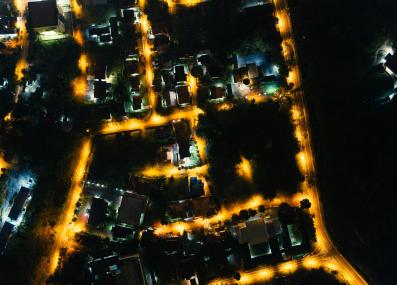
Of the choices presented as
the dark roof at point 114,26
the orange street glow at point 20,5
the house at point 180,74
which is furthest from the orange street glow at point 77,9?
the house at point 180,74

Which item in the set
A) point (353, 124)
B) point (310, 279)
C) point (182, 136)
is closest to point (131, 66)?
point (182, 136)

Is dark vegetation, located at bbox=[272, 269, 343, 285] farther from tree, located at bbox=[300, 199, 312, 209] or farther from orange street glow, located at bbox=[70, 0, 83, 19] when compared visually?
orange street glow, located at bbox=[70, 0, 83, 19]

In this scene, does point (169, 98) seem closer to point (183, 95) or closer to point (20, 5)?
point (183, 95)

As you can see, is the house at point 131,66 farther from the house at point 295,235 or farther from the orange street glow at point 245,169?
the house at point 295,235

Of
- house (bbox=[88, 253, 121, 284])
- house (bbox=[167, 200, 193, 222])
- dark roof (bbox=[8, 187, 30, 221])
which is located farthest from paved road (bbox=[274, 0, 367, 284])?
dark roof (bbox=[8, 187, 30, 221])

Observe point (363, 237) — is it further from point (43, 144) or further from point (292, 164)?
point (43, 144)

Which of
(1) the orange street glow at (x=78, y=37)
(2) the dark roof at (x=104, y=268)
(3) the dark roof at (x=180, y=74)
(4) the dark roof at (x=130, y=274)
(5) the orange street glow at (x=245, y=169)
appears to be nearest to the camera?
(4) the dark roof at (x=130, y=274)
